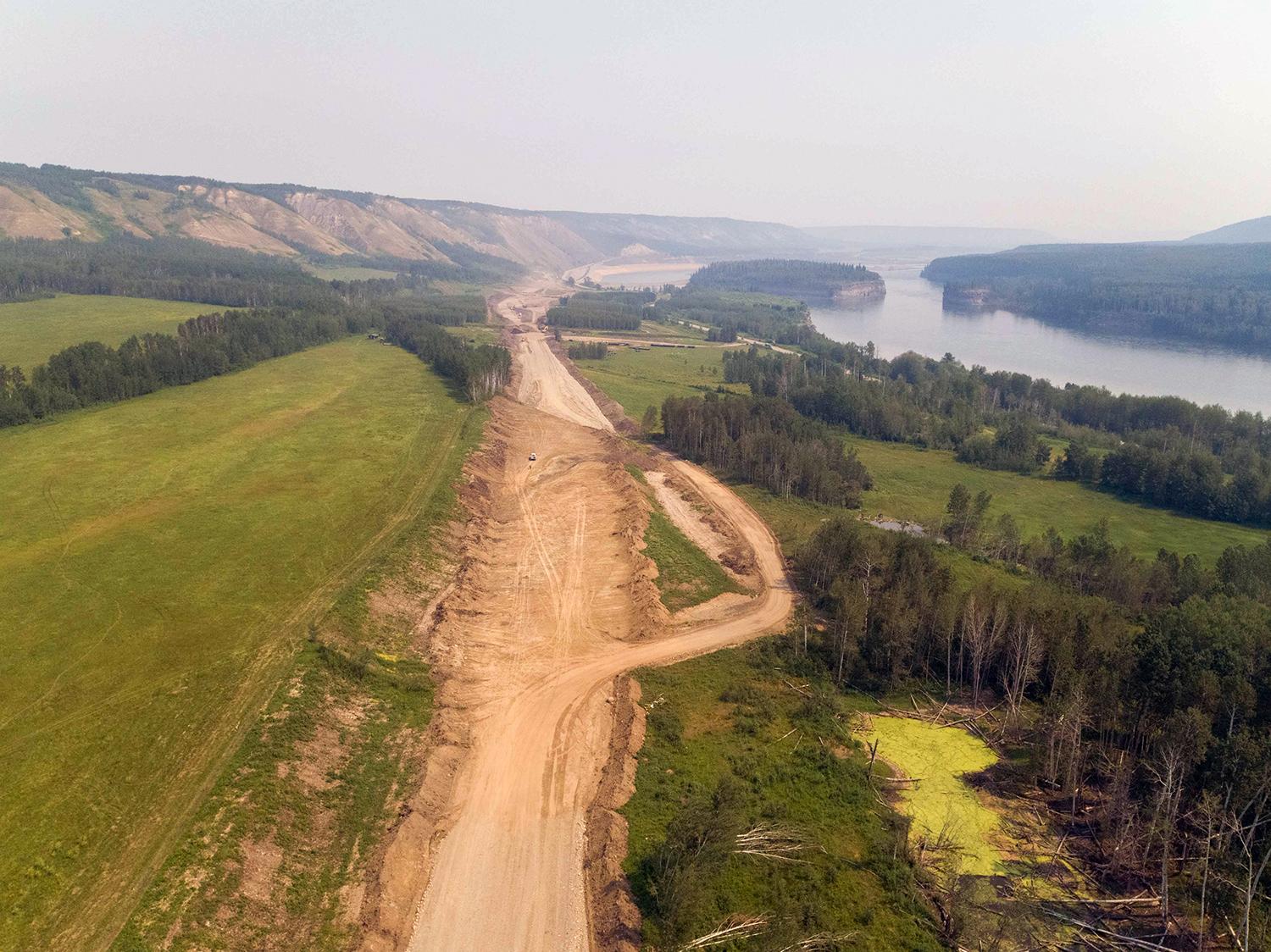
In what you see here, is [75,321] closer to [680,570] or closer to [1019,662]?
[680,570]

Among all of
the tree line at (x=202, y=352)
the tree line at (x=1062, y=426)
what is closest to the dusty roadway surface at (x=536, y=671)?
the tree line at (x=202, y=352)

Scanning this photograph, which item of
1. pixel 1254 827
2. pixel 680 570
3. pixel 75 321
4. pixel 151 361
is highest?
pixel 75 321

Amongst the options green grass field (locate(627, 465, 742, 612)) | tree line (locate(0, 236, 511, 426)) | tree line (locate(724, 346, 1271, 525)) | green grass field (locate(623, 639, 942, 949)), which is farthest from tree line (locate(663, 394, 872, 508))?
green grass field (locate(623, 639, 942, 949))

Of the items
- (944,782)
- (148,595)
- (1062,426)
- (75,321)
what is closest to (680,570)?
(944,782)

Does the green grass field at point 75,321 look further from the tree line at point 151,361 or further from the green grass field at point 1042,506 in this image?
the green grass field at point 1042,506

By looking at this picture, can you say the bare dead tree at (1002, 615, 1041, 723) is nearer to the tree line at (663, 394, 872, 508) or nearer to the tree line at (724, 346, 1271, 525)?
the tree line at (663, 394, 872, 508)
